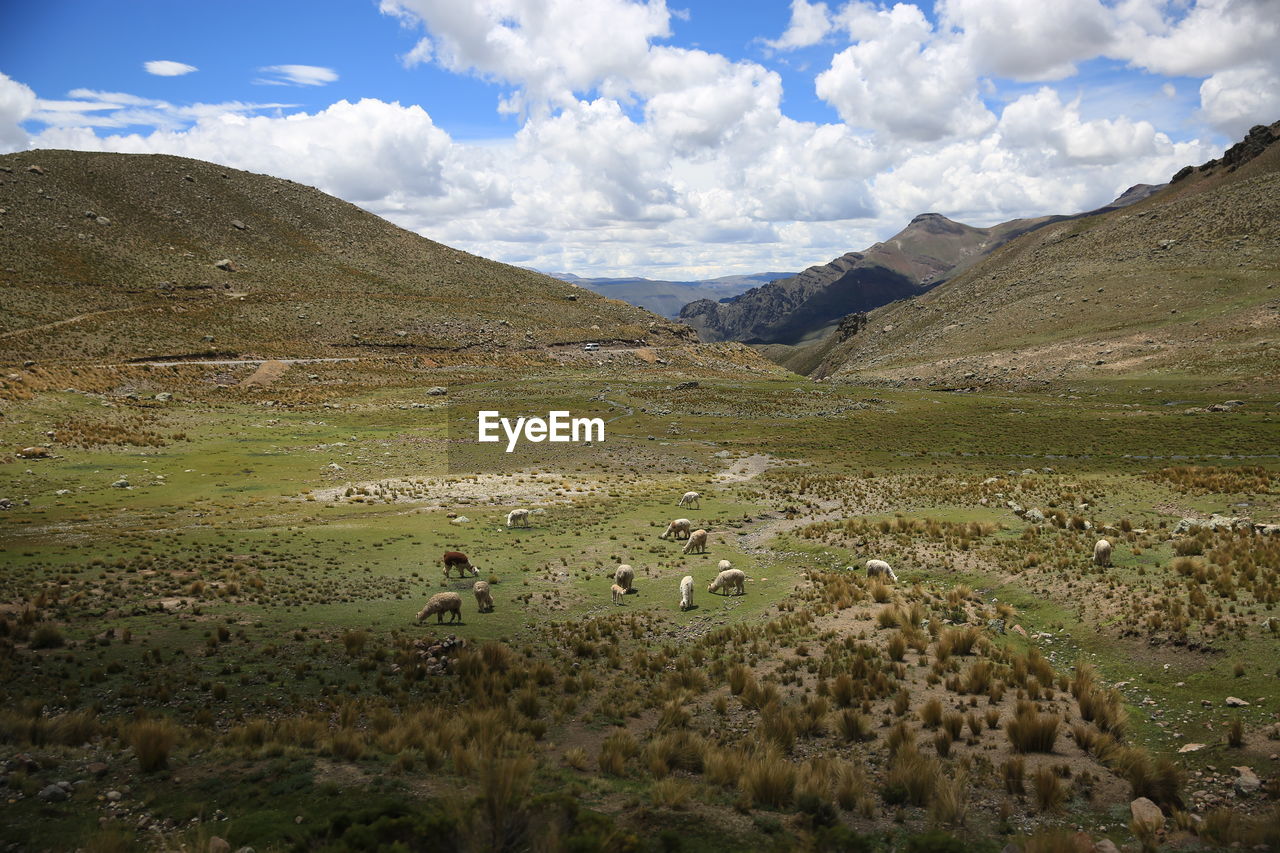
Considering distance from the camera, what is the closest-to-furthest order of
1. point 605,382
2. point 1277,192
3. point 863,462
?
point 863,462, point 605,382, point 1277,192

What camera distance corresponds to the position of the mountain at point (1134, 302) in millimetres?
95750

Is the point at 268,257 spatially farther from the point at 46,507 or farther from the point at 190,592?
the point at 190,592

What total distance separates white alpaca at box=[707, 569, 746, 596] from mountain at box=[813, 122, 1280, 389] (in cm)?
8365

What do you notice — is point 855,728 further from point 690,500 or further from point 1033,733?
point 690,500

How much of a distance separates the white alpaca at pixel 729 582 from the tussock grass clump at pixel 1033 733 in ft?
36.1

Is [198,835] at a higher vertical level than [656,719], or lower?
higher

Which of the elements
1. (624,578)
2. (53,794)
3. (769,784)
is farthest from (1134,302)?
(53,794)

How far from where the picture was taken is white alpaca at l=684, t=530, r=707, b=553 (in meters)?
27.7

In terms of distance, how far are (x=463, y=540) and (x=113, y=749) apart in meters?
18.4

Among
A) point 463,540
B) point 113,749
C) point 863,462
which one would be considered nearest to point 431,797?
point 113,749

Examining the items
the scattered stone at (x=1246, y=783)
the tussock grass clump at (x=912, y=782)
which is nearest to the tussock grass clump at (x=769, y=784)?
the tussock grass clump at (x=912, y=782)

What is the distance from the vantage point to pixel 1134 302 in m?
120

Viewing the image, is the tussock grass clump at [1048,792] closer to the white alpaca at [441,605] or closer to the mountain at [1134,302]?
the white alpaca at [441,605]

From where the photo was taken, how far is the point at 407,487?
39.2 meters
